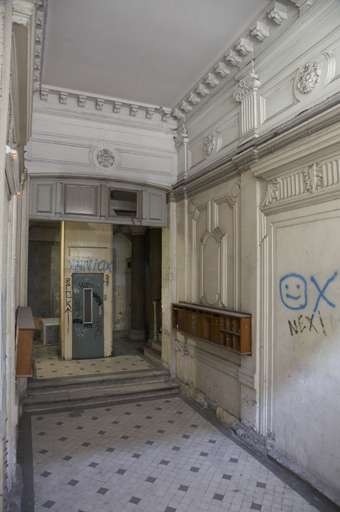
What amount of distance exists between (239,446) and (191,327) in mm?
1907

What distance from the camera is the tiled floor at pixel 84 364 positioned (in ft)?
22.2

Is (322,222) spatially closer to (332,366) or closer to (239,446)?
(332,366)

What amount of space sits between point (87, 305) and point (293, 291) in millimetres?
5405

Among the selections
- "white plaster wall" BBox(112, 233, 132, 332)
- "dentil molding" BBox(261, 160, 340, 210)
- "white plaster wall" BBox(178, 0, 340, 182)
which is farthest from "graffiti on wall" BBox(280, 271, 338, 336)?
"white plaster wall" BBox(112, 233, 132, 332)

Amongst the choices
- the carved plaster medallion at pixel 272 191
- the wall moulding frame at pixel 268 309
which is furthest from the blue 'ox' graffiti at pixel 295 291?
the carved plaster medallion at pixel 272 191

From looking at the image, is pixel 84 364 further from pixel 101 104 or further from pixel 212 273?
pixel 101 104

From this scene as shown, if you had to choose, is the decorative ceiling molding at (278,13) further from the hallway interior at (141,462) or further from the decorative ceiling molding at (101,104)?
the hallway interior at (141,462)

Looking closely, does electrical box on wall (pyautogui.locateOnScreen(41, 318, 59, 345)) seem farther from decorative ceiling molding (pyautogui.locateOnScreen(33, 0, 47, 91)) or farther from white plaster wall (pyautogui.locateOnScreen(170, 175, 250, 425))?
decorative ceiling molding (pyautogui.locateOnScreen(33, 0, 47, 91))

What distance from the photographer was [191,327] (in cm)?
582

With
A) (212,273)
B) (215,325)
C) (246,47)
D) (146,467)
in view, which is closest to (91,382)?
(146,467)

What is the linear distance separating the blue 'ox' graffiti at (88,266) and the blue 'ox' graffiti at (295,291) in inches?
201

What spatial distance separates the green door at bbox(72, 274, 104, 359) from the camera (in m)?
8.02

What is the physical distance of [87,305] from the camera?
8180 millimetres

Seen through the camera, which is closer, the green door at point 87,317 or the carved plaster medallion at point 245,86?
the carved plaster medallion at point 245,86
